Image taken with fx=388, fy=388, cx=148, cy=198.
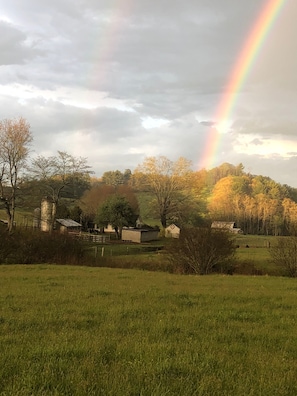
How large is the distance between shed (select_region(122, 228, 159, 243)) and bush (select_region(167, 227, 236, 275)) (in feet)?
160

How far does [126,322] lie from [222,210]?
108 meters

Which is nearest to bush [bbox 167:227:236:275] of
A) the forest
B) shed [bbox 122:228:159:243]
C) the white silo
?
the forest

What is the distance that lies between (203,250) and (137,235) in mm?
50820

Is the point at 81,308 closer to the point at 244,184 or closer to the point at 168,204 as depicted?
the point at 168,204

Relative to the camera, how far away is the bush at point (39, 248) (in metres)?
26.8

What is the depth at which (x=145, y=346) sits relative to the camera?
5.71 metres

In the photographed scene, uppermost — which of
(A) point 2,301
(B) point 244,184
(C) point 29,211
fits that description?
(B) point 244,184

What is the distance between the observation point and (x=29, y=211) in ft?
153

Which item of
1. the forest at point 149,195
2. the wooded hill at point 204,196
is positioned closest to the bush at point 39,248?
the forest at point 149,195

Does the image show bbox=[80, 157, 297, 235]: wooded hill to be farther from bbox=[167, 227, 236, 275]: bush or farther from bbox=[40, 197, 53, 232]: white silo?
bbox=[167, 227, 236, 275]: bush

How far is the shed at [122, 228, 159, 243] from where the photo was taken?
7356 cm

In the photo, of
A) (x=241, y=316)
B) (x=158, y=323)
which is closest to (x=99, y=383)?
(x=158, y=323)

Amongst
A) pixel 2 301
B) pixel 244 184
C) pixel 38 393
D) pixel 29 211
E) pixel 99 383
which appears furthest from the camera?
pixel 244 184

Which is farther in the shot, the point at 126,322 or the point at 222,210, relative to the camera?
the point at 222,210
